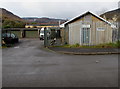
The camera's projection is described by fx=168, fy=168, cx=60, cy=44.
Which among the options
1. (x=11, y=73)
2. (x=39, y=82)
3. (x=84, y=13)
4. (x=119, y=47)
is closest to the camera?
(x=39, y=82)

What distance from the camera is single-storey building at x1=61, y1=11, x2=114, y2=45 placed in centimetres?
1791

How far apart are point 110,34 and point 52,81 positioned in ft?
45.0

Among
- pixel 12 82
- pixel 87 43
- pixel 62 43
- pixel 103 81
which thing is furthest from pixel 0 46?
pixel 103 81

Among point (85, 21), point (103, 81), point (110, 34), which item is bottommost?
point (103, 81)

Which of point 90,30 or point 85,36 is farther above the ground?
point 90,30

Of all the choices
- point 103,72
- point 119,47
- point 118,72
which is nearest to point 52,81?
point 103,72

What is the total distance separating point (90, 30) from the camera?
18.0 m

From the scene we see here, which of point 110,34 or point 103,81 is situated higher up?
point 110,34

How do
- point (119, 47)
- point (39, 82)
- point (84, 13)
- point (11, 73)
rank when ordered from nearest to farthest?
point (39, 82)
point (11, 73)
point (119, 47)
point (84, 13)

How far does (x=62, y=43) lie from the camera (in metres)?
18.6

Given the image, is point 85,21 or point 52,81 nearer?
point 52,81

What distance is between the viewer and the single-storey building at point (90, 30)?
58.7 ft

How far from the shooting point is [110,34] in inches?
721

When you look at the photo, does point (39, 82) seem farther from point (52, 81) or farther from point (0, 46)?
point (0, 46)
